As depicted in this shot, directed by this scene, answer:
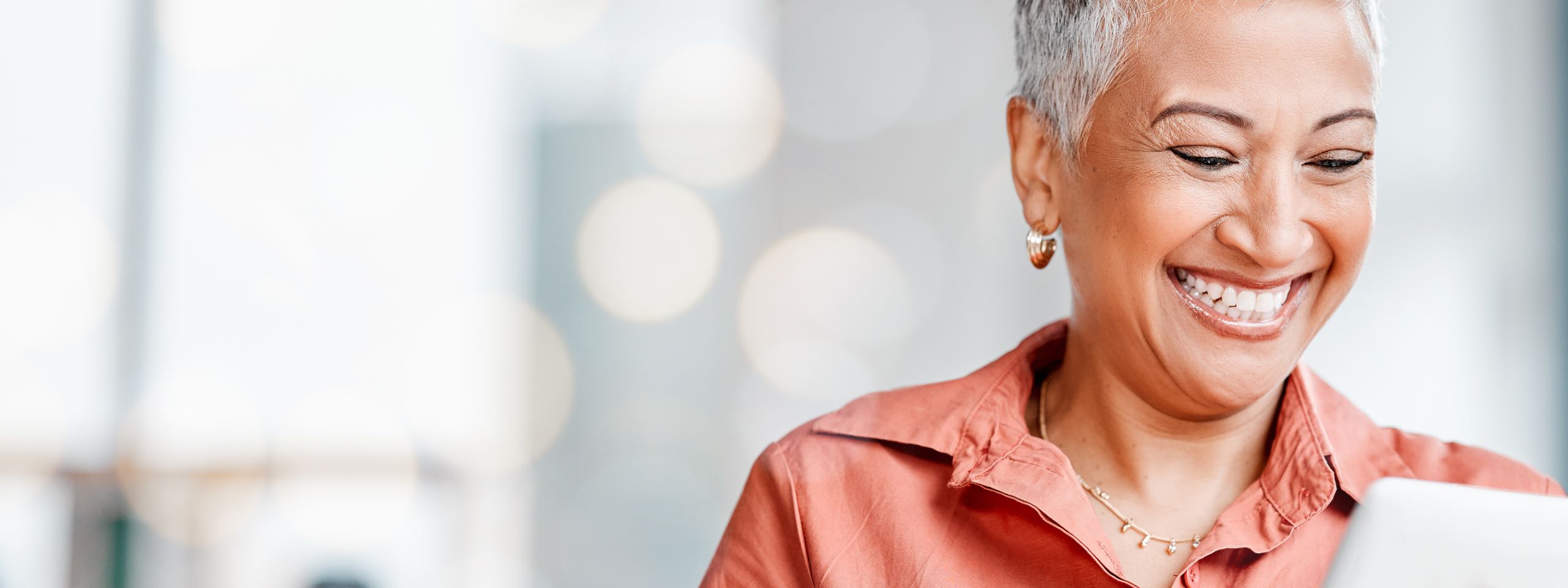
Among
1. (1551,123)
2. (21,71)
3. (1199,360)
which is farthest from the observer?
(21,71)

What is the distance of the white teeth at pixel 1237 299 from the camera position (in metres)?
1.08

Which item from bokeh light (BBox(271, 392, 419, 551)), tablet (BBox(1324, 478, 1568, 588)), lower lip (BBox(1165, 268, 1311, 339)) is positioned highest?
lower lip (BBox(1165, 268, 1311, 339))

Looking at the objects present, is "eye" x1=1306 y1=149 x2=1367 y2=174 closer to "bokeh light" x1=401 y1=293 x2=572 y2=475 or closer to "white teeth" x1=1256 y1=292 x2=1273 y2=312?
"white teeth" x1=1256 y1=292 x2=1273 y2=312

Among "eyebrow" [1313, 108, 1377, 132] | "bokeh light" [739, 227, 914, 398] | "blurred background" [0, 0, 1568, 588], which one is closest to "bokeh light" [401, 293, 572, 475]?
"blurred background" [0, 0, 1568, 588]

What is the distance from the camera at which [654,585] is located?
12.6ft

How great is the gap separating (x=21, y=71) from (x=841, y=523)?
3635 millimetres

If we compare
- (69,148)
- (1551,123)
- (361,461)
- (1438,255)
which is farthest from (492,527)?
(1551,123)

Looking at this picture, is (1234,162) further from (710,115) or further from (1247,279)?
(710,115)

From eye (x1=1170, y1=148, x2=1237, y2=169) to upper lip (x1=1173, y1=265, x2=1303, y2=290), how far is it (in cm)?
9

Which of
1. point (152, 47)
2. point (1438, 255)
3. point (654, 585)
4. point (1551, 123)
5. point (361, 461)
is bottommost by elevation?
point (654, 585)

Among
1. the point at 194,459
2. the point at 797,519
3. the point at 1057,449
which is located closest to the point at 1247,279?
the point at 1057,449

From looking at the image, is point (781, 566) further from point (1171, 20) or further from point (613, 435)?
point (613, 435)

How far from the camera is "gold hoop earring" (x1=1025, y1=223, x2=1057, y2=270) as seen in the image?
1257mm

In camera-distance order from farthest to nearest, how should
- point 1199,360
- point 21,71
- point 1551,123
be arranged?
1. point 21,71
2. point 1551,123
3. point 1199,360
